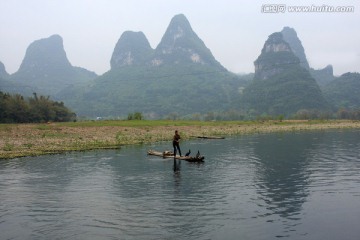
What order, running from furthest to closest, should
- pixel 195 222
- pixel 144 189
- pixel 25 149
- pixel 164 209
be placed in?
pixel 25 149 → pixel 144 189 → pixel 164 209 → pixel 195 222

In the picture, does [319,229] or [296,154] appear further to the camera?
[296,154]

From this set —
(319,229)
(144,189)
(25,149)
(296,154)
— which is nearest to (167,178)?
(144,189)

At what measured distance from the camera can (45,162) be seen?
34.0m

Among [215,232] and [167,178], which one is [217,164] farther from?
[215,232]

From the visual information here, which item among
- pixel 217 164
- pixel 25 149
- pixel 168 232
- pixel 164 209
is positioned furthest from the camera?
pixel 25 149

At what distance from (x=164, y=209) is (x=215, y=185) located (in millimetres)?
6126

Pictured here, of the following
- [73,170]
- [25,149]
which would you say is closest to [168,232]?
[73,170]

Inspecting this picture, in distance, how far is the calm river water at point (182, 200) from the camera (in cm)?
1453

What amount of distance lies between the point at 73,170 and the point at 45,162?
6.06 m

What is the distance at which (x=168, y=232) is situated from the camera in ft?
46.6

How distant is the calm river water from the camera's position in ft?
47.7

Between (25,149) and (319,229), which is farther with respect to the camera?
(25,149)

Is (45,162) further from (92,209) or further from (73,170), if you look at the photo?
(92,209)

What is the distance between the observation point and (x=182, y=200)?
62.4ft
